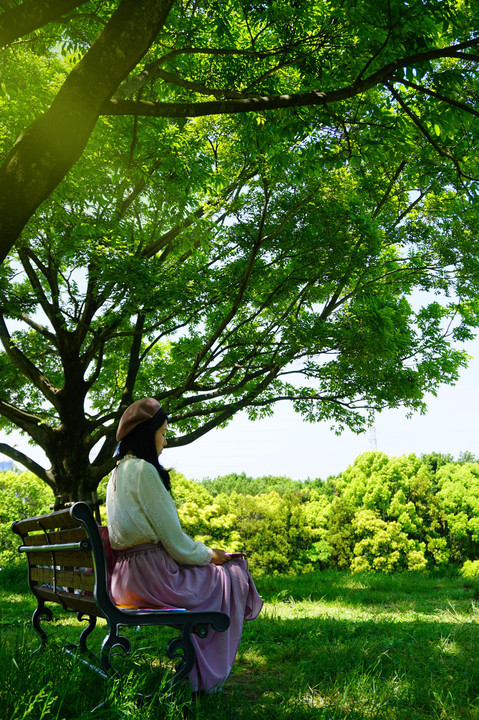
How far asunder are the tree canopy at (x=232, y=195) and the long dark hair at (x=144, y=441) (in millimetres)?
1332

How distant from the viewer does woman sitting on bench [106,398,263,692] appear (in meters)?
2.90

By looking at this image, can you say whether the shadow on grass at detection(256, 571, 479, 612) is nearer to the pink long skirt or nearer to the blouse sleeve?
the pink long skirt

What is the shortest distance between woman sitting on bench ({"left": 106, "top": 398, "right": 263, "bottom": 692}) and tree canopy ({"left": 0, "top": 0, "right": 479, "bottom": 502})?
1.63 meters

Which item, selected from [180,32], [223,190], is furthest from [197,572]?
[223,190]

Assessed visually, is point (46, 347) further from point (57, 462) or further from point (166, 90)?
point (166, 90)

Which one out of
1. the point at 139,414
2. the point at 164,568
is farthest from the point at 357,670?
the point at 139,414

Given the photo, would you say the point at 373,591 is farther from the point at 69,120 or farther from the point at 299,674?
the point at 69,120

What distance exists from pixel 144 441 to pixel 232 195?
347 inches

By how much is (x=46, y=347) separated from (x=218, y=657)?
1078 cm

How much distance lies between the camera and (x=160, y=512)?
292 centimetres

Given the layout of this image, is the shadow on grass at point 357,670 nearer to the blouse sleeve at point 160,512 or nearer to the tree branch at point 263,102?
the blouse sleeve at point 160,512

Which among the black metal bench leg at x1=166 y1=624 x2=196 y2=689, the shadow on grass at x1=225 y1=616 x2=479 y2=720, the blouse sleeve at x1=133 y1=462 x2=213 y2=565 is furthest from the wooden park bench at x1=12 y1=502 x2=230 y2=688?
the shadow on grass at x1=225 y1=616 x2=479 y2=720

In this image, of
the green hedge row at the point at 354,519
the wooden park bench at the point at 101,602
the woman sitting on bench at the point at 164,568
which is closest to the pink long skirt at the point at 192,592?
the woman sitting on bench at the point at 164,568

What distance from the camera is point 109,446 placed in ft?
36.4
